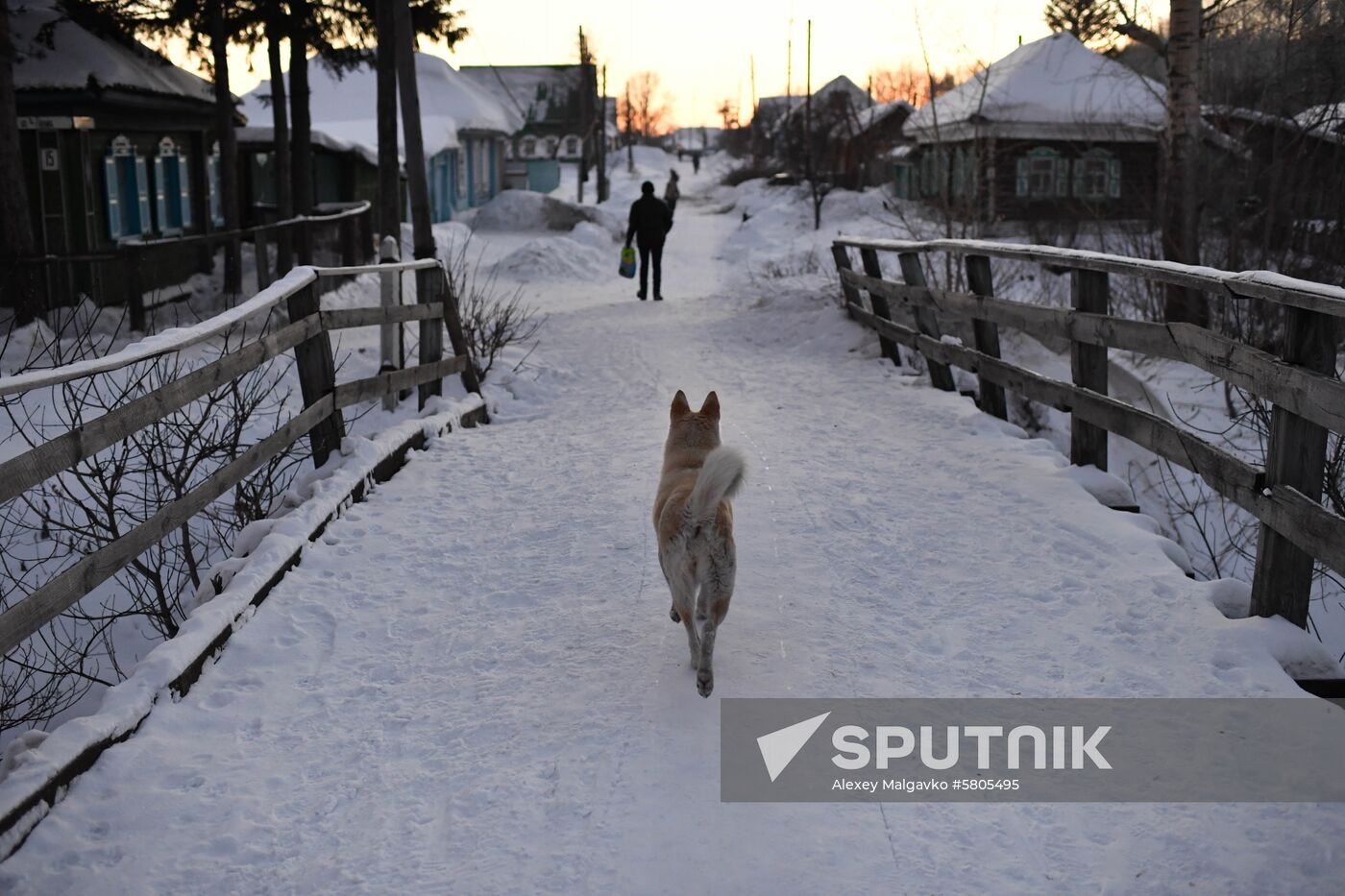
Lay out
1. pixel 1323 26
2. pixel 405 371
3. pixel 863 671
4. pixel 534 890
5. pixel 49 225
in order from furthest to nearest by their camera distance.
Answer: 1. pixel 49 225
2. pixel 1323 26
3. pixel 405 371
4. pixel 863 671
5. pixel 534 890

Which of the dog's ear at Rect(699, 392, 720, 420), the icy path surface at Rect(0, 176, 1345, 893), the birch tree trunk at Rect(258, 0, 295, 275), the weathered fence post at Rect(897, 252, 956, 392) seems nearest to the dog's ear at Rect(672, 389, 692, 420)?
the dog's ear at Rect(699, 392, 720, 420)

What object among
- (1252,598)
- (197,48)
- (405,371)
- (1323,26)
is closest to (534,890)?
(1252,598)

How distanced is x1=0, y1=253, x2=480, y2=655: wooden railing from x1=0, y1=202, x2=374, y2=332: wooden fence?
378cm

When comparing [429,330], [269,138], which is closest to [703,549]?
[429,330]

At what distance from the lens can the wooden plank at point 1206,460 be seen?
4.13m

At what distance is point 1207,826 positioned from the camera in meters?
3.33

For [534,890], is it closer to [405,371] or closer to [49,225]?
[405,371]

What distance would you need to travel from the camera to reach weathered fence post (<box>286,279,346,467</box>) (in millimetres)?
6527

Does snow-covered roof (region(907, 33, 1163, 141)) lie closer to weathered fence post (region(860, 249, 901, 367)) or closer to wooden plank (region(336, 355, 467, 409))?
weathered fence post (region(860, 249, 901, 367))

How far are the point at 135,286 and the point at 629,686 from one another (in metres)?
11.8

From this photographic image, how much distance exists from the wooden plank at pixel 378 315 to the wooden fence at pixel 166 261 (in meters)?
3.55

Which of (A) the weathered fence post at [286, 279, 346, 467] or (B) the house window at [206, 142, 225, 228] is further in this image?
(B) the house window at [206, 142, 225, 228]

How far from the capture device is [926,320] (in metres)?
9.91

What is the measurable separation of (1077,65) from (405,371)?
32.4 m
